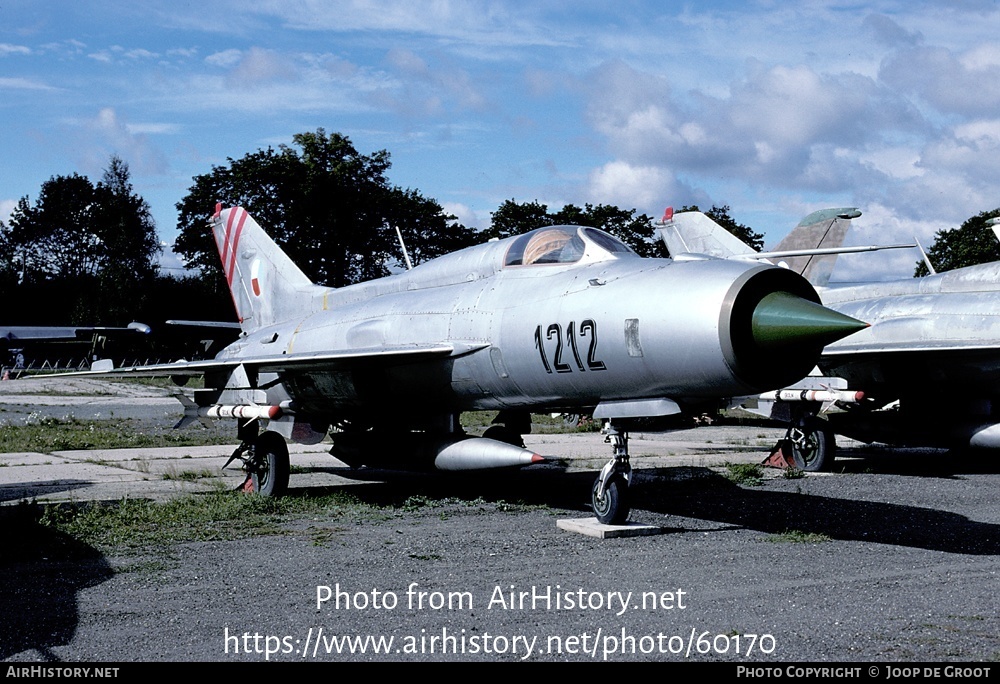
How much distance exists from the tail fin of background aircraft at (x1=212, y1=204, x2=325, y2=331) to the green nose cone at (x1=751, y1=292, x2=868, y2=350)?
7813 mm

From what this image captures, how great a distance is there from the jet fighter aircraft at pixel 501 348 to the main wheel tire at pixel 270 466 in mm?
18

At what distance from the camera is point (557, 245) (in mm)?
9195

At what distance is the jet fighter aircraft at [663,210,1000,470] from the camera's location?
13234mm

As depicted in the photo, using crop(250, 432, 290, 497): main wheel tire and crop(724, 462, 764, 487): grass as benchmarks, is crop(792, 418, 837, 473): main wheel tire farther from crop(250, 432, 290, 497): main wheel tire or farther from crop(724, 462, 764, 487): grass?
crop(250, 432, 290, 497): main wheel tire

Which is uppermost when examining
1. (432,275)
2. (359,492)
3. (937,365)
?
(432,275)

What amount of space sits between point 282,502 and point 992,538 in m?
6.76

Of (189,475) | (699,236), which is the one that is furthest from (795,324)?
(699,236)

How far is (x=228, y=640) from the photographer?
5.01 meters

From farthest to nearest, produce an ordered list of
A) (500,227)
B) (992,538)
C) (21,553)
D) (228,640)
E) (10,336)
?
1. (500,227)
2. (10,336)
3. (992,538)
4. (21,553)
5. (228,640)

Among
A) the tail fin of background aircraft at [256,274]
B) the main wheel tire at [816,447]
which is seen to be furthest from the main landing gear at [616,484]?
the tail fin of background aircraft at [256,274]

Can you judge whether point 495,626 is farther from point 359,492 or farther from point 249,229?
point 249,229

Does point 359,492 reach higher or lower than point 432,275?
lower

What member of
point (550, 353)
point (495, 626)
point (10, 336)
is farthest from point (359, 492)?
point (10, 336)

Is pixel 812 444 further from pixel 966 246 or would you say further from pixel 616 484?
pixel 966 246
